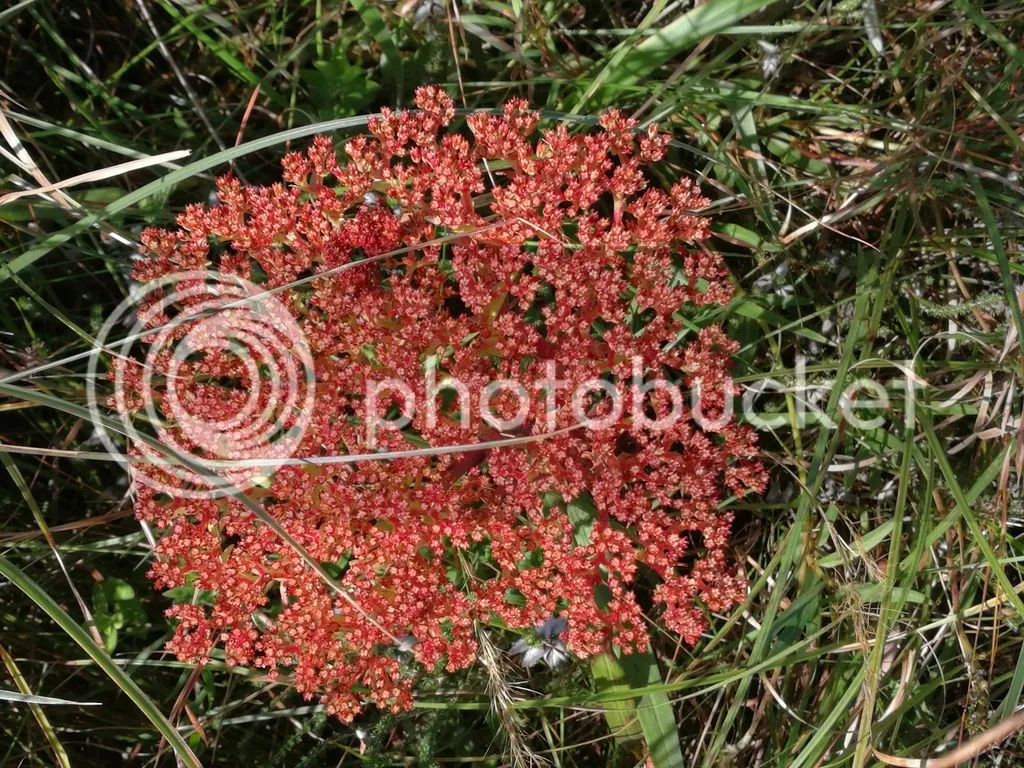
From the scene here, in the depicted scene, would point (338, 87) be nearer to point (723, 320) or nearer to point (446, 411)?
point (446, 411)

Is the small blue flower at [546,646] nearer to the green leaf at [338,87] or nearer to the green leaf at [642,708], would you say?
the green leaf at [642,708]

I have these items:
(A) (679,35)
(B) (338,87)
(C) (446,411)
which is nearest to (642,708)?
(C) (446,411)

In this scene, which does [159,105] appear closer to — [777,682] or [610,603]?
[610,603]

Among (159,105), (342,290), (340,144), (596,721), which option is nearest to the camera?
(342,290)

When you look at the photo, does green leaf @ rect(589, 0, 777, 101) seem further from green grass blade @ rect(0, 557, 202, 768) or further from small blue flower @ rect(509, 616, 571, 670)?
green grass blade @ rect(0, 557, 202, 768)

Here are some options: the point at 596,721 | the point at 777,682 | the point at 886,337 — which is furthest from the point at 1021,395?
the point at 596,721

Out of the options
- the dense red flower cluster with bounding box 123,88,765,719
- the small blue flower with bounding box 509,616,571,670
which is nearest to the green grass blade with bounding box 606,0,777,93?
the dense red flower cluster with bounding box 123,88,765,719
